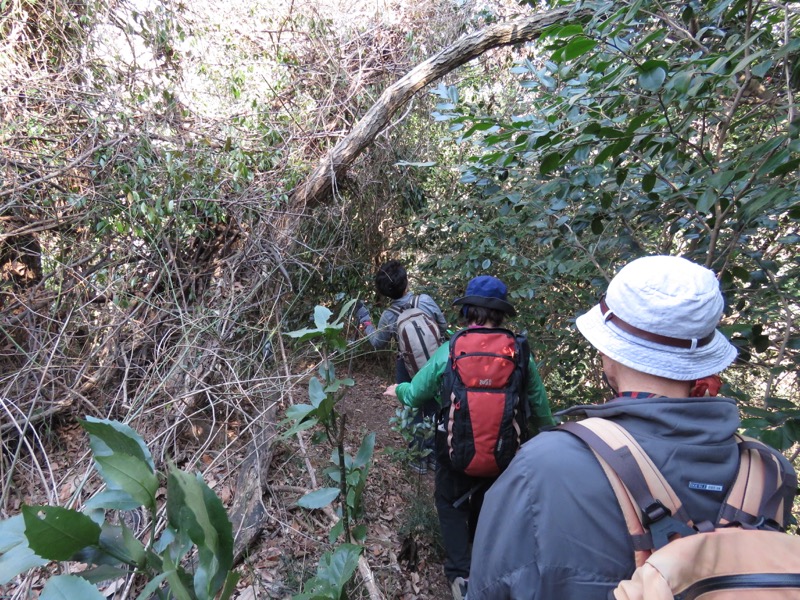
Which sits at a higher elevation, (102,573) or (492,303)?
(102,573)

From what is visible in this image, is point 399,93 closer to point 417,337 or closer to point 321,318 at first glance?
point 417,337

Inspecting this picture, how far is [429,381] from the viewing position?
8.54ft

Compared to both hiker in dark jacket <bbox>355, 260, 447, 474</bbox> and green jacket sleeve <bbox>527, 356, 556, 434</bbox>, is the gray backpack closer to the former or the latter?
hiker in dark jacket <bbox>355, 260, 447, 474</bbox>

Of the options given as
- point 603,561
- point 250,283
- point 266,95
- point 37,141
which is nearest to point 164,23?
point 266,95

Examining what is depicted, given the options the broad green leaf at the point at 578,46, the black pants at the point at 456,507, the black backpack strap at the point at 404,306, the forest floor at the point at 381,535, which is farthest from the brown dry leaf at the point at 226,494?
the broad green leaf at the point at 578,46

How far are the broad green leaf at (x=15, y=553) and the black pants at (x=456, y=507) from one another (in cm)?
202

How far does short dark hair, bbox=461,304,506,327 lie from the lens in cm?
241

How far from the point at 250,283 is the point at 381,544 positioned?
2350mm

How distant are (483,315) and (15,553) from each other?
200cm

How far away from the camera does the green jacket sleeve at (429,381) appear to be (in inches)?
101

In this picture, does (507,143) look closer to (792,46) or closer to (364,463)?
(792,46)

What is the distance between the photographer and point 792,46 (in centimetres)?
142

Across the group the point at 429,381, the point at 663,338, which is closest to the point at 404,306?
the point at 429,381

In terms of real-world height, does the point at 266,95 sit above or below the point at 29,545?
above
